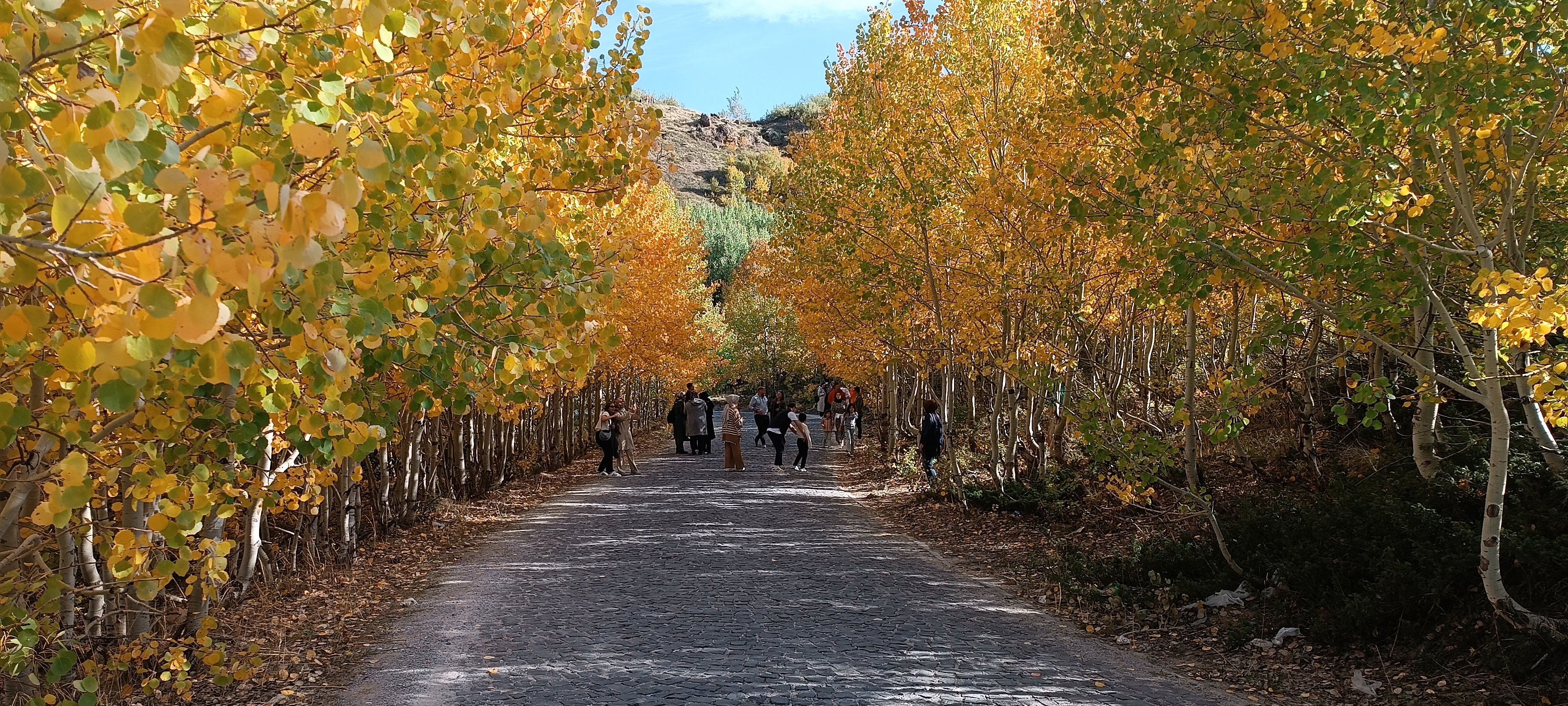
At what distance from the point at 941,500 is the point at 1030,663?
8.47 m

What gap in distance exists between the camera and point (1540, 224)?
23.6ft

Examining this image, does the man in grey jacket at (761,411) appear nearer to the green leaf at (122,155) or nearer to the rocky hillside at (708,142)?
the green leaf at (122,155)

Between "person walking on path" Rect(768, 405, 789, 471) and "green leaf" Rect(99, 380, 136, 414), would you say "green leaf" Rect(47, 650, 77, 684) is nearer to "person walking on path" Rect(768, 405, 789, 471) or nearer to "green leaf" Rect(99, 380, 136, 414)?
"green leaf" Rect(99, 380, 136, 414)

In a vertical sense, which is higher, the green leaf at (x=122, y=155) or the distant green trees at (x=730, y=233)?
the distant green trees at (x=730, y=233)

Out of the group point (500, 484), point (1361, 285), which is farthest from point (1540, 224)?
point (500, 484)

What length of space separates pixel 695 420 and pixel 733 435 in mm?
4709

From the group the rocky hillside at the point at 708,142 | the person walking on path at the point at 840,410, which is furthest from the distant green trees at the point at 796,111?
the person walking on path at the point at 840,410

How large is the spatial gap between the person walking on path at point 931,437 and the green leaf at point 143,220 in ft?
45.5

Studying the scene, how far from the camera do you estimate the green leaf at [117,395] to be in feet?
6.70

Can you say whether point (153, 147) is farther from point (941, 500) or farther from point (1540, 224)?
point (941, 500)

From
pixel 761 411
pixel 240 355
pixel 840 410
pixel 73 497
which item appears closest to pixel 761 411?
pixel 761 411

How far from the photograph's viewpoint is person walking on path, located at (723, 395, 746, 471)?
20.4 m

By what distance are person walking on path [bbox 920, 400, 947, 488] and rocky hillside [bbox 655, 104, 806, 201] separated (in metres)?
110

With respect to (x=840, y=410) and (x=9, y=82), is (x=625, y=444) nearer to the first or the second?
(x=840, y=410)
